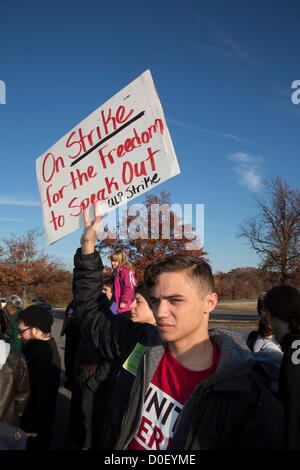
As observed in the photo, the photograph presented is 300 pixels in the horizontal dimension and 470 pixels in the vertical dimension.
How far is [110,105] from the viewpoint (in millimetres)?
2371

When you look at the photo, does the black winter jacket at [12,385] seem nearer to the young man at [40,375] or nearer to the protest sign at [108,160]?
the young man at [40,375]

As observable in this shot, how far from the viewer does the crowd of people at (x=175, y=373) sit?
4.43 feet

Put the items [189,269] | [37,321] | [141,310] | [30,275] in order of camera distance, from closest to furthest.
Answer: [189,269] < [141,310] < [37,321] < [30,275]

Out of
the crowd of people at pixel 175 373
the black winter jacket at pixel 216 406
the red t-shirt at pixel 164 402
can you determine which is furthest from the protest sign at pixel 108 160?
the red t-shirt at pixel 164 402

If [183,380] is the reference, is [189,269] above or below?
above

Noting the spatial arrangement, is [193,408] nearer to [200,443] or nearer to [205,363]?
[200,443]

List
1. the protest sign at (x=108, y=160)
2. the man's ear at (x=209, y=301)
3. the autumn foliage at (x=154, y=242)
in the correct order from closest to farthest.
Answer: the man's ear at (x=209, y=301) < the protest sign at (x=108, y=160) < the autumn foliage at (x=154, y=242)

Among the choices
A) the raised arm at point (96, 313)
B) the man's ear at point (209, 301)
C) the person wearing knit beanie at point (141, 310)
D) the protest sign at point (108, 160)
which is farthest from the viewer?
the person wearing knit beanie at point (141, 310)

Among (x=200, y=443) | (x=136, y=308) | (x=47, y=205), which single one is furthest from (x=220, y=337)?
(x=47, y=205)

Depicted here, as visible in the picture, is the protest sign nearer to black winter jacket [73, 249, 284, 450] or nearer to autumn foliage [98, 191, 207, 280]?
black winter jacket [73, 249, 284, 450]

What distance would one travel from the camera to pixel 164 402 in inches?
60.6

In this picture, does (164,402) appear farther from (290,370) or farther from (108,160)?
(108,160)

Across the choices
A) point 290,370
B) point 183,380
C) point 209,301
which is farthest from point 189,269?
point 290,370

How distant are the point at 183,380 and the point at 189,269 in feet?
1.70
